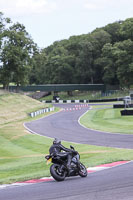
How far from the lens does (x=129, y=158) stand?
1723cm

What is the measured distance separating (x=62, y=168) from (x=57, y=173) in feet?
1.01

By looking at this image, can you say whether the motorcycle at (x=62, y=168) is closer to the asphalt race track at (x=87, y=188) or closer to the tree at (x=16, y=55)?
the asphalt race track at (x=87, y=188)

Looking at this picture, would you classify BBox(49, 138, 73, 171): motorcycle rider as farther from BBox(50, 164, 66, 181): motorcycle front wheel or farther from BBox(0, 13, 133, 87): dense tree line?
BBox(0, 13, 133, 87): dense tree line

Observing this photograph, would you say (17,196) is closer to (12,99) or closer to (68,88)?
(12,99)

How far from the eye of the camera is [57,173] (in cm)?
1293

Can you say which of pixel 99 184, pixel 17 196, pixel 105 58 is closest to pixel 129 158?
pixel 99 184

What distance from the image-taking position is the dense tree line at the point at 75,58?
8806cm

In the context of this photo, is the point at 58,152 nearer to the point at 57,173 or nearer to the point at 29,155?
the point at 57,173

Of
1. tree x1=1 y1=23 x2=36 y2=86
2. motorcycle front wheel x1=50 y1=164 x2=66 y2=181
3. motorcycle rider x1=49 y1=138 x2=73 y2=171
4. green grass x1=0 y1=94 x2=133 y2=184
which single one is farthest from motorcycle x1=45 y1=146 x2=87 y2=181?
tree x1=1 y1=23 x2=36 y2=86

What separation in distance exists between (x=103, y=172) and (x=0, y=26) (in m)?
79.1

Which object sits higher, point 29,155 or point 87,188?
point 87,188

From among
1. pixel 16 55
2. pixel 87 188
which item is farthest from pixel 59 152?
pixel 16 55

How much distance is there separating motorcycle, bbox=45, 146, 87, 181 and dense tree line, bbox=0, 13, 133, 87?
7405cm

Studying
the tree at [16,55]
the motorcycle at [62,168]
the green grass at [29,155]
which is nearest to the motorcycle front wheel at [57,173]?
the motorcycle at [62,168]
